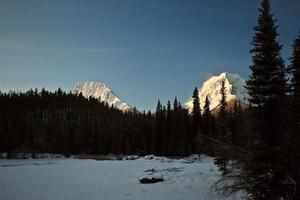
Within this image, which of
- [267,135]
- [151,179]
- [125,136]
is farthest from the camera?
[125,136]

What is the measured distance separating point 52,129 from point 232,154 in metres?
134

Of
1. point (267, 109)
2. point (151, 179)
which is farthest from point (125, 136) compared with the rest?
point (267, 109)

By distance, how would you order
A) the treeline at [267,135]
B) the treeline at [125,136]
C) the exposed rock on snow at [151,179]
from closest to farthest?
1. the treeline at [267,135]
2. the exposed rock on snow at [151,179]
3. the treeline at [125,136]

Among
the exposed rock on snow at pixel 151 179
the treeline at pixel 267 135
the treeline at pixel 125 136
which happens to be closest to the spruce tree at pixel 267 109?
the treeline at pixel 267 135

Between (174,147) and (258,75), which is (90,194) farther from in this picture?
(174,147)

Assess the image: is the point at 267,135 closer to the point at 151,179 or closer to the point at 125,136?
the point at 151,179

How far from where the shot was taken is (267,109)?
16656 mm

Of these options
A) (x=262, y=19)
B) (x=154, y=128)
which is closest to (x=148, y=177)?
(x=262, y=19)

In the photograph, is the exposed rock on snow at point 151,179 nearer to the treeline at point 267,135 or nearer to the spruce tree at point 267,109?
the treeline at point 267,135

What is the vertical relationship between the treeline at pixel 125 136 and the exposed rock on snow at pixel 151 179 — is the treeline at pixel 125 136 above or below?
above

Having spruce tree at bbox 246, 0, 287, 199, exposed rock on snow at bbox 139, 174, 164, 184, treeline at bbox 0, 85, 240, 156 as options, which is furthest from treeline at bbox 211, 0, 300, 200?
treeline at bbox 0, 85, 240, 156

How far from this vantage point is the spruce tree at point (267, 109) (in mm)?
14852

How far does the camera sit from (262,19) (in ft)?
58.0

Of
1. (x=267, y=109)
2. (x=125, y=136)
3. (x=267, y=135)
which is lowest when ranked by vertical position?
(x=267, y=135)
